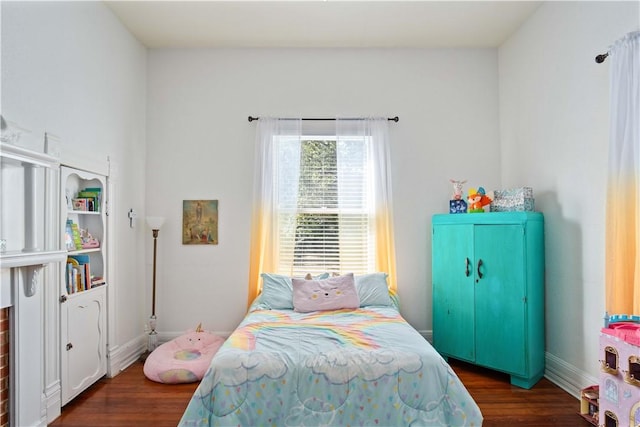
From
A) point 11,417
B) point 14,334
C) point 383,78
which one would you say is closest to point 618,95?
point 383,78

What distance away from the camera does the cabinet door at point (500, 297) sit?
304 centimetres

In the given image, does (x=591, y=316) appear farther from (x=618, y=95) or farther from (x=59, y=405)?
(x=59, y=405)

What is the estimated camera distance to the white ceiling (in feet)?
10.7

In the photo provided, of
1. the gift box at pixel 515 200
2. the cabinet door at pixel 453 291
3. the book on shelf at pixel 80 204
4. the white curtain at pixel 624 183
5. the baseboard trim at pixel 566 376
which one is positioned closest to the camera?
the white curtain at pixel 624 183

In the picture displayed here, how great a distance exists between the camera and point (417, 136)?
158 inches

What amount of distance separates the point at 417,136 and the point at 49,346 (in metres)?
3.64

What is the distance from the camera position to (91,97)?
10.1ft

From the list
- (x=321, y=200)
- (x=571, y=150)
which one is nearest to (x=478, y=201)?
(x=571, y=150)

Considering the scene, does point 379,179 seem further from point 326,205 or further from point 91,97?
point 91,97

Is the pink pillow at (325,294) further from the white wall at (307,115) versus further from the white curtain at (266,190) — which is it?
the white wall at (307,115)

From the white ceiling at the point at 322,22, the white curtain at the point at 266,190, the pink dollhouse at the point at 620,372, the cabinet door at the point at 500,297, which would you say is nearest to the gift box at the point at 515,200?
the cabinet door at the point at 500,297

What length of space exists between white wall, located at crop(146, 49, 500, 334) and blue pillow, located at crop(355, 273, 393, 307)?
16.9 inches

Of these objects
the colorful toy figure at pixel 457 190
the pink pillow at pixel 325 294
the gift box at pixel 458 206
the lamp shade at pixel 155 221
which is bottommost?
the pink pillow at pixel 325 294

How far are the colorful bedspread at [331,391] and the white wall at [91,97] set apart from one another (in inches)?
50.2
